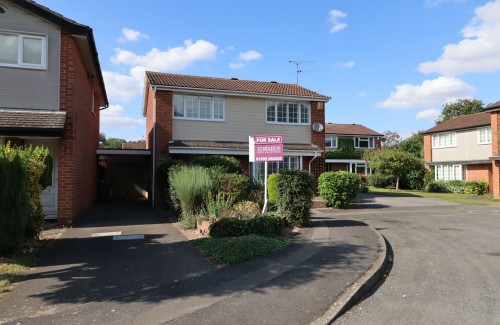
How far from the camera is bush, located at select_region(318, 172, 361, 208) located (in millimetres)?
17281

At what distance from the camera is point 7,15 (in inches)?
457

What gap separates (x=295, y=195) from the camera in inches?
422

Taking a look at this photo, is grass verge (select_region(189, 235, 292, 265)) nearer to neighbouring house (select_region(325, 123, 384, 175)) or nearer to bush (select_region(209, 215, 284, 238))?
bush (select_region(209, 215, 284, 238))

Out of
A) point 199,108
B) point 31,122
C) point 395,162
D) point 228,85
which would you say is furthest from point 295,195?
point 395,162

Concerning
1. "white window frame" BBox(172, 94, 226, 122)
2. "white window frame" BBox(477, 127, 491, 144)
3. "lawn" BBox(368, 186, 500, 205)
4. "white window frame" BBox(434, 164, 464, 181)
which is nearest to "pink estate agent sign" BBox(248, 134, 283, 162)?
"white window frame" BBox(172, 94, 226, 122)

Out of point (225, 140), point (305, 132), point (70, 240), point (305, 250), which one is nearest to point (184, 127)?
point (225, 140)

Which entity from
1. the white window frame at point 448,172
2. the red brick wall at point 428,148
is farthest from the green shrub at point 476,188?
the red brick wall at point 428,148

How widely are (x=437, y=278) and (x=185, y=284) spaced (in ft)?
13.5

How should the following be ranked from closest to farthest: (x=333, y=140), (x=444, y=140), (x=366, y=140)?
(x=444, y=140)
(x=333, y=140)
(x=366, y=140)

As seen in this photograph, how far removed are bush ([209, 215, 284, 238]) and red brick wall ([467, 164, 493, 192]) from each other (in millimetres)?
26876

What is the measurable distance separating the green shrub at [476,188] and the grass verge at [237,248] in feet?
84.0

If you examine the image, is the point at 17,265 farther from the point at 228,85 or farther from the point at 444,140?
the point at 444,140

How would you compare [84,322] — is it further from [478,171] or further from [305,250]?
[478,171]

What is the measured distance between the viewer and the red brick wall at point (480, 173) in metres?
30.0
